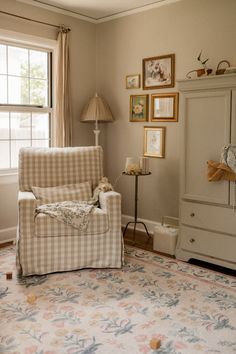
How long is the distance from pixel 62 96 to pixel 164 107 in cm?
115

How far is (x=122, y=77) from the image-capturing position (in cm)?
450

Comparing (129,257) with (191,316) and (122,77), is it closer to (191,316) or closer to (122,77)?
(191,316)

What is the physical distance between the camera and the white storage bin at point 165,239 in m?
3.62

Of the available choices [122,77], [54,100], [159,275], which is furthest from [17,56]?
[159,275]

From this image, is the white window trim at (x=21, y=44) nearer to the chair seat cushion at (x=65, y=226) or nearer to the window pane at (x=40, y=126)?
the window pane at (x=40, y=126)

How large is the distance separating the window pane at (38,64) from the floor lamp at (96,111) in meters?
0.60

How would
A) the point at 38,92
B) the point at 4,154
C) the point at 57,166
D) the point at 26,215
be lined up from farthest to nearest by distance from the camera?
the point at 38,92 < the point at 4,154 < the point at 57,166 < the point at 26,215

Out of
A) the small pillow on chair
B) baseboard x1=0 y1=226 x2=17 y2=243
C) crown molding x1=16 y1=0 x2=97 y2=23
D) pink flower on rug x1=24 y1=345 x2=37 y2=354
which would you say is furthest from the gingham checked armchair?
crown molding x1=16 y1=0 x2=97 y2=23

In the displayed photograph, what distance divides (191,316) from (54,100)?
111 inches

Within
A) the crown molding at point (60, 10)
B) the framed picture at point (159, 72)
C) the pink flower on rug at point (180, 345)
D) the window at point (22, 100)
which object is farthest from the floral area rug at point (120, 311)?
the crown molding at point (60, 10)

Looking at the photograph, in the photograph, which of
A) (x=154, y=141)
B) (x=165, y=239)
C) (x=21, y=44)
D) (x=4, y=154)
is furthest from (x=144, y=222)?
(x=21, y=44)

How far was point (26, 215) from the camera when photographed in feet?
9.65

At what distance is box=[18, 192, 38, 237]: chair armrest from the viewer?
2.94m

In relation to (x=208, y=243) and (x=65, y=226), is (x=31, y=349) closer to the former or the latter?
(x=65, y=226)
